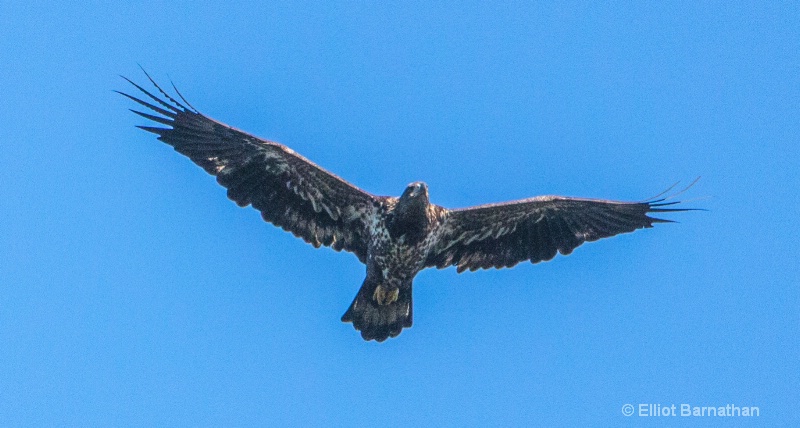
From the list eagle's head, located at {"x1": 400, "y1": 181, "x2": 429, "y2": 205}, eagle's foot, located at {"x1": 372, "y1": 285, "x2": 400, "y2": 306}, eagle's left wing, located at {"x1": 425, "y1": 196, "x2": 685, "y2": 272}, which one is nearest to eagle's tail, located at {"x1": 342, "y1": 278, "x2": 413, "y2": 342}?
eagle's foot, located at {"x1": 372, "y1": 285, "x2": 400, "y2": 306}

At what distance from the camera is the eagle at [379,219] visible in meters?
18.2

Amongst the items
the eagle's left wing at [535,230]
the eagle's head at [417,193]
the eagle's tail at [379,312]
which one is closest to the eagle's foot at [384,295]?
the eagle's tail at [379,312]

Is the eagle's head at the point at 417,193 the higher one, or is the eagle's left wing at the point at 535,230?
the eagle's left wing at the point at 535,230

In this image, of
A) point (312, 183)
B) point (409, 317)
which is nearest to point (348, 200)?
point (312, 183)

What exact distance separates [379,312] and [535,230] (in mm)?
2354

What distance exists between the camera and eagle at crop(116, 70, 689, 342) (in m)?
18.2

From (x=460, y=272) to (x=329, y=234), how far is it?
1.84 m

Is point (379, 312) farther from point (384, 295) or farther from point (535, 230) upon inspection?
point (535, 230)

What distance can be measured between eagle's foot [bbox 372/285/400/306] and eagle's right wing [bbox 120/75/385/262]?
57 cm

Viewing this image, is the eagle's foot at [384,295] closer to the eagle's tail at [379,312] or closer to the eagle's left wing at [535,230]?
the eagle's tail at [379,312]

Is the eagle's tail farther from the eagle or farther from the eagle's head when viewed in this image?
the eagle's head

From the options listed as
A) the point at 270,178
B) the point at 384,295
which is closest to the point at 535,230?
the point at 384,295

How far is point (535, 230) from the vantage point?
752 inches

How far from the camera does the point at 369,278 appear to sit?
728 inches
